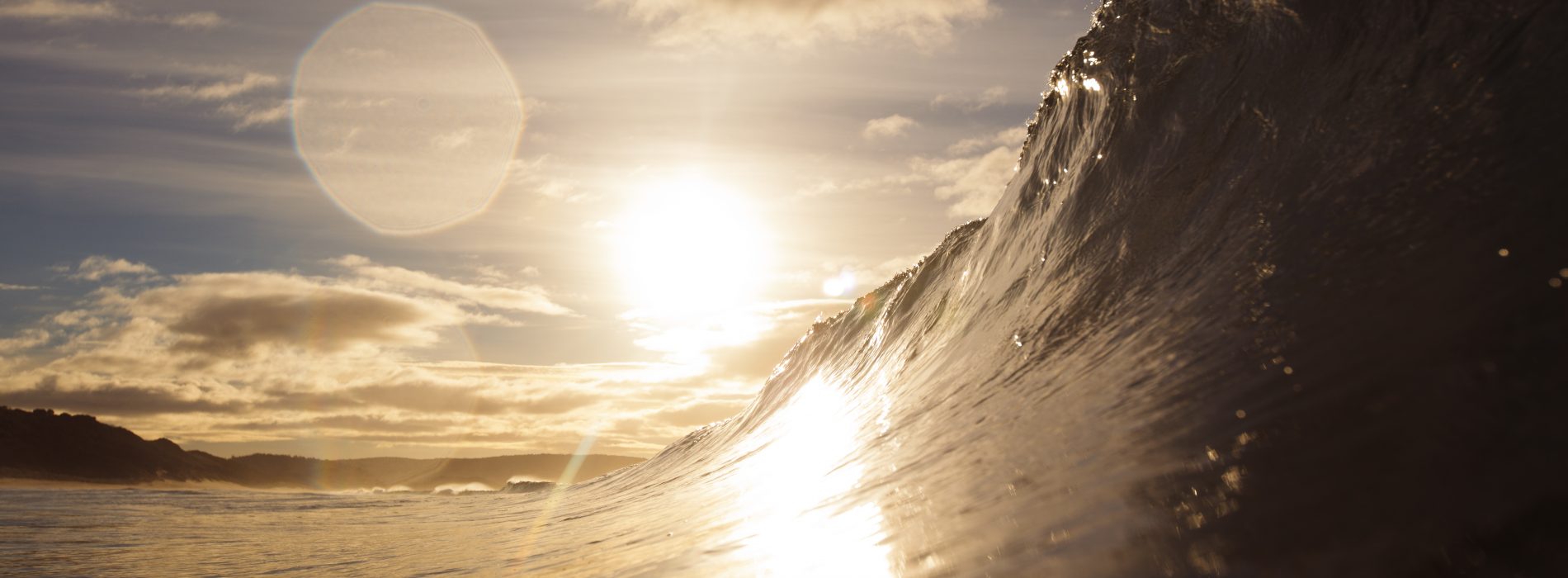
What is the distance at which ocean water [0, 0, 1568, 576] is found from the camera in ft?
5.61

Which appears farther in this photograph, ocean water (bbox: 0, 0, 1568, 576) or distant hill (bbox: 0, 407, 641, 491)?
distant hill (bbox: 0, 407, 641, 491)

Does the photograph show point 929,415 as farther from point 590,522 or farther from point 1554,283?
point 590,522

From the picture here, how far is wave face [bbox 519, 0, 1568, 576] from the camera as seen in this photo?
170 centimetres

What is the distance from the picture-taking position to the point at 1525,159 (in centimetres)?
219

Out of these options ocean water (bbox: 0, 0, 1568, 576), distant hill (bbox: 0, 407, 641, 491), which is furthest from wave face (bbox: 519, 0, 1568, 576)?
distant hill (bbox: 0, 407, 641, 491)

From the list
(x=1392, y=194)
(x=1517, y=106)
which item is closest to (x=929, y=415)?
(x=1392, y=194)

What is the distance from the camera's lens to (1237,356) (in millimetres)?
2420

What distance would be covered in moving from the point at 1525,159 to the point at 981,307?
366 centimetres

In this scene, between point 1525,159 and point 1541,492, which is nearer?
point 1541,492

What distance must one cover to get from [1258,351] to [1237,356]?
69 mm

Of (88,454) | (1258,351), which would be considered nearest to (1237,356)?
(1258,351)

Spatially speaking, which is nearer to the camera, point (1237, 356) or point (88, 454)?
point (1237, 356)

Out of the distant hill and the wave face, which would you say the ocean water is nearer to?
the wave face

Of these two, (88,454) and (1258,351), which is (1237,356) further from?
(88,454)
